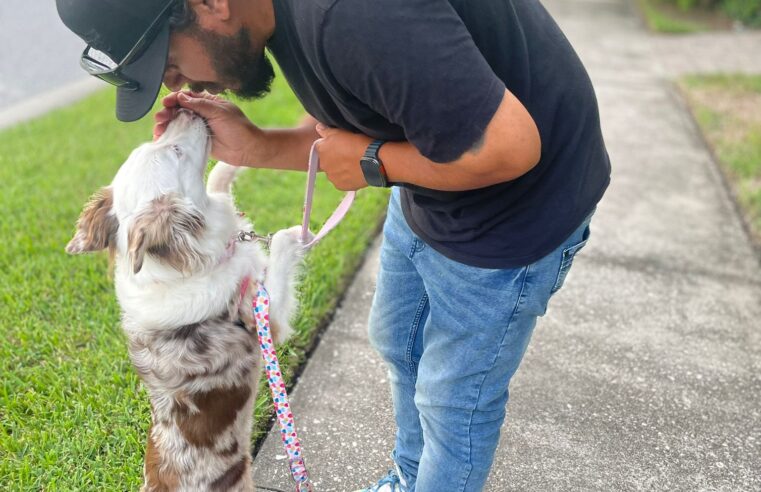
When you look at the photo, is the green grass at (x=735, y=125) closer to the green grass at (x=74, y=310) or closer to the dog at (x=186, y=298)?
the green grass at (x=74, y=310)

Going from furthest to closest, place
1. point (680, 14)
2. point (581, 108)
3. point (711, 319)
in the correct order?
point (680, 14)
point (711, 319)
point (581, 108)

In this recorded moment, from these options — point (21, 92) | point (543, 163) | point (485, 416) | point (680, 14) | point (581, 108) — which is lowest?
point (21, 92)

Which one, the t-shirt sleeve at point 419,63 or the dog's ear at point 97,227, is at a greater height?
the t-shirt sleeve at point 419,63

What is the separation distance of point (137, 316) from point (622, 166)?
5.11 meters

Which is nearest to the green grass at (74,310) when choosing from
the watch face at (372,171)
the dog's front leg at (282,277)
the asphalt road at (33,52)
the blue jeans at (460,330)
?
the dog's front leg at (282,277)

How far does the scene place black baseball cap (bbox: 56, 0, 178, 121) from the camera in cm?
183

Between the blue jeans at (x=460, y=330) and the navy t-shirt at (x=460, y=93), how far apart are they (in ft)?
0.27

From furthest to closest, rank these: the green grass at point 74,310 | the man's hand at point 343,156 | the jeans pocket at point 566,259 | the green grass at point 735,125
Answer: the green grass at point 735,125 → the green grass at point 74,310 → the jeans pocket at point 566,259 → the man's hand at point 343,156

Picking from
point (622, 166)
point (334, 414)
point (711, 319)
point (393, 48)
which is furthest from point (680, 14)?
point (393, 48)

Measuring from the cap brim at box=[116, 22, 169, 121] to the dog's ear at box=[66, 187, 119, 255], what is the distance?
2.03ft

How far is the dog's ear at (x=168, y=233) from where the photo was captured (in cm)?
240

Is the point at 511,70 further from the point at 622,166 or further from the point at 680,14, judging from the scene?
the point at 680,14

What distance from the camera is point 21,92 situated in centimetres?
857

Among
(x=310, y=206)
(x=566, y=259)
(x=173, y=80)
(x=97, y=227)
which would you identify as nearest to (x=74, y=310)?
(x=97, y=227)
